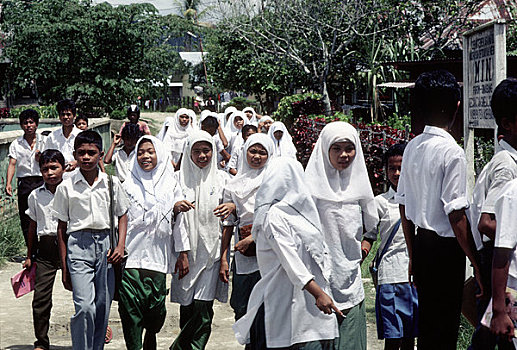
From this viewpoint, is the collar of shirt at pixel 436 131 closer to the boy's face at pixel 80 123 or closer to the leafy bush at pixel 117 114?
the boy's face at pixel 80 123

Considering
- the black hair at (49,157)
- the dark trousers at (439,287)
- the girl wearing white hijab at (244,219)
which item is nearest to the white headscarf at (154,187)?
the girl wearing white hijab at (244,219)

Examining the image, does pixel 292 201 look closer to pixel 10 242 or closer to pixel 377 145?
pixel 10 242

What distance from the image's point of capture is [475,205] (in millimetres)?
3482

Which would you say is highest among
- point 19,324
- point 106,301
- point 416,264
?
point 416,264

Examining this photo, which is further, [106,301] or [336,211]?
[106,301]

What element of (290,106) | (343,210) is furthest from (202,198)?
(290,106)

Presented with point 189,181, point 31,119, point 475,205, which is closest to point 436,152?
point 475,205

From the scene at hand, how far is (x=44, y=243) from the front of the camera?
5762 millimetres

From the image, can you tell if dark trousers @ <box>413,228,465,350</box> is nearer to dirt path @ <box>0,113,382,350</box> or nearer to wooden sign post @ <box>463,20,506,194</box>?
wooden sign post @ <box>463,20,506,194</box>

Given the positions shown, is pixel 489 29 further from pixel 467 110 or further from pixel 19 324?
pixel 19 324

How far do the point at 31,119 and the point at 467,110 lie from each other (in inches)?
205

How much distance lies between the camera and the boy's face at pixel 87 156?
16.8 ft

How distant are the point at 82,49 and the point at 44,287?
2134 centimetres

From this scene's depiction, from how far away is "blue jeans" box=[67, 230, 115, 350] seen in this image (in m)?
4.95
